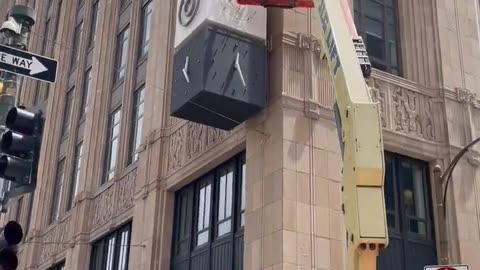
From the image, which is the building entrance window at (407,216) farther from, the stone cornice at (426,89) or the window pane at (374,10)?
the window pane at (374,10)

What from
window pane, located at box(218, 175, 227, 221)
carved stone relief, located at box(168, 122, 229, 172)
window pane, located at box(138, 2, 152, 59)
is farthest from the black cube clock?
window pane, located at box(138, 2, 152, 59)

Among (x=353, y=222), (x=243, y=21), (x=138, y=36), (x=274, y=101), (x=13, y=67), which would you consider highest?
(x=138, y=36)

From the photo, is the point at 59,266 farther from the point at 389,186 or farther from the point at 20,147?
the point at 20,147

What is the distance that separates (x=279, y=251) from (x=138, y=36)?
48.7 feet

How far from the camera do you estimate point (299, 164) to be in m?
17.0

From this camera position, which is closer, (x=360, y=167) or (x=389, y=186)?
(x=360, y=167)

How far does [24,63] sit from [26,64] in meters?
0.04

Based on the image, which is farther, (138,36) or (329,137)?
(138,36)

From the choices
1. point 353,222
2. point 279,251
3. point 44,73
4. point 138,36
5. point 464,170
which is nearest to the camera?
point 353,222

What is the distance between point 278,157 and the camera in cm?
1697

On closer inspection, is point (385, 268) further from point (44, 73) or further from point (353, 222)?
point (44, 73)

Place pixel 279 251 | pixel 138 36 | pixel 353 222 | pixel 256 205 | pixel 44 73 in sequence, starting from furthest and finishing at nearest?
pixel 138 36 < pixel 256 205 < pixel 279 251 < pixel 44 73 < pixel 353 222

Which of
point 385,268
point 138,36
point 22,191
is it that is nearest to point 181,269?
point 385,268

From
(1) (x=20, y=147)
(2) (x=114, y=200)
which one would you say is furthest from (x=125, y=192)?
(1) (x=20, y=147)
